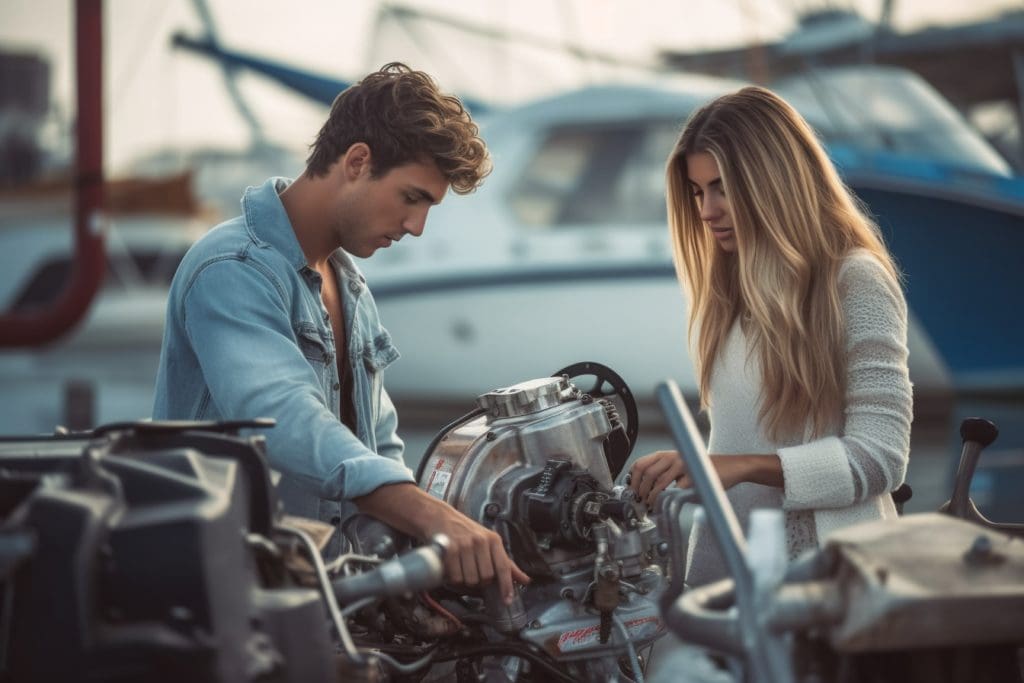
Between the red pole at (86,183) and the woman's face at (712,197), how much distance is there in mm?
7133

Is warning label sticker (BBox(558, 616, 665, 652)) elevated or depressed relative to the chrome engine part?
depressed

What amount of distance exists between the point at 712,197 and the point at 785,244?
8.6 inches

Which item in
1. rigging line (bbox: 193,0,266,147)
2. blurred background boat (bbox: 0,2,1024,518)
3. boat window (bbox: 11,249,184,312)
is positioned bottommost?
boat window (bbox: 11,249,184,312)

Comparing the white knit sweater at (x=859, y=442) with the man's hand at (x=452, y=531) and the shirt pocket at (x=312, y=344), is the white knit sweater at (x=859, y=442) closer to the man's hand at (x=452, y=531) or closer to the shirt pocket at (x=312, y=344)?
the man's hand at (x=452, y=531)

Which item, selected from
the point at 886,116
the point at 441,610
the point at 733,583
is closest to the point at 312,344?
the point at 441,610

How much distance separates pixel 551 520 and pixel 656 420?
1167 centimetres

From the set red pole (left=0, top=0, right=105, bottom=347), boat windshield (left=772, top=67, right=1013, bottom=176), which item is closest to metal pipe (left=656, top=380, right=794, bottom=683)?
red pole (left=0, top=0, right=105, bottom=347)

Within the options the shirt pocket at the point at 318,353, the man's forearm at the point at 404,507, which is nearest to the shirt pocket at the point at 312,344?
the shirt pocket at the point at 318,353

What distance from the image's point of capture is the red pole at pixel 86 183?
9.12 meters

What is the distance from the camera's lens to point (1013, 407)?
1262cm

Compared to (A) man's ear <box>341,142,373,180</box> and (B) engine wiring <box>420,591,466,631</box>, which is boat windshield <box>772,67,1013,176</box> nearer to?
(A) man's ear <box>341,142,373,180</box>

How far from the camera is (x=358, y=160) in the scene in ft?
8.93

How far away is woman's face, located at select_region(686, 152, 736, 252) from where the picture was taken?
270 cm

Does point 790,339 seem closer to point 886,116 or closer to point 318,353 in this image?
point 318,353
